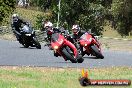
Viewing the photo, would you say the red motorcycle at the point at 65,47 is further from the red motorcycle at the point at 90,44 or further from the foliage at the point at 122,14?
the foliage at the point at 122,14

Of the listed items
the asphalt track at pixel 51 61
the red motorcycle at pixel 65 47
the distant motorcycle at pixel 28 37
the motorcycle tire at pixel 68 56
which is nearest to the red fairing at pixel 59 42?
the red motorcycle at pixel 65 47

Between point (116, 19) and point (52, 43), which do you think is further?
point (116, 19)

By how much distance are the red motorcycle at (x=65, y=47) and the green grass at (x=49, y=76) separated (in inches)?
94.6

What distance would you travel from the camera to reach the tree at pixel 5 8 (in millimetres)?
50328

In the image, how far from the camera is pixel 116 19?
5603 centimetres

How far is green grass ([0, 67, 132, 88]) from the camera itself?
1091 centimetres

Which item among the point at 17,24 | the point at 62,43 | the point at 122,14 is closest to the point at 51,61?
the point at 62,43

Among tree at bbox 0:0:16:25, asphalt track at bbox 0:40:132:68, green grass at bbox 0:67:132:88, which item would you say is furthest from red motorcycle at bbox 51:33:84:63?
tree at bbox 0:0:16:25

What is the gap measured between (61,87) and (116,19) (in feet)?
151

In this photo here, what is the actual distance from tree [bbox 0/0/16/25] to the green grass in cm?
3599

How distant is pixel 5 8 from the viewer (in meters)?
51.1

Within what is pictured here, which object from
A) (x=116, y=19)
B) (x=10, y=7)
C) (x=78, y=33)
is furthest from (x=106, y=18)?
(x=78, y=33)

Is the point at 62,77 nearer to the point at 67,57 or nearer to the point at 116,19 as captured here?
the point at 67,57

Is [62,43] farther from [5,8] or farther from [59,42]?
[5,8]
